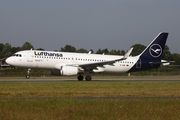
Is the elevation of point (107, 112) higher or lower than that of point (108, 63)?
lower

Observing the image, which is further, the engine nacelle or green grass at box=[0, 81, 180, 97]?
the engine nacelle

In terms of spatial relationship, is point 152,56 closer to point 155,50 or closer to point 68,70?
point 155,50

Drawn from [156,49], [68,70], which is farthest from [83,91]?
[156,49]

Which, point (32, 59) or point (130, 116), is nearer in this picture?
point (130, 116)

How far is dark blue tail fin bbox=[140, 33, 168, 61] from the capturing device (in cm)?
4953

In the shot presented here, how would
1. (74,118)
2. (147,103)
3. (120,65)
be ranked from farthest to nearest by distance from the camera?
(120,65)
(147,103)
(74,118)

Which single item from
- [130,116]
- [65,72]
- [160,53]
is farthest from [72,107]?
[160,53]

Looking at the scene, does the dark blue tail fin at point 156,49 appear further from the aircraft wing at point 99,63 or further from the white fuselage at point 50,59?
the aircraft wing at point 99,63

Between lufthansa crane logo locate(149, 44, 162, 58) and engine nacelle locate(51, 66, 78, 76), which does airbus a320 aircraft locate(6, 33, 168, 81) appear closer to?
engine nacelle locate(51, 66, 78, 76)

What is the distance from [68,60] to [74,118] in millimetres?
30925

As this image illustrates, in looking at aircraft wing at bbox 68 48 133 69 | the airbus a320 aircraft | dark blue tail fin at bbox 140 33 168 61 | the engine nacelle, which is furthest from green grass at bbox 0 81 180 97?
dark blue tail fin at bbox 140 33 168 61

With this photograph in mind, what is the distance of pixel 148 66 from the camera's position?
48969 mm

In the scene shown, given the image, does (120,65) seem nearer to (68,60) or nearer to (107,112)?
(68,60)

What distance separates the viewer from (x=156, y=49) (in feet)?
164
